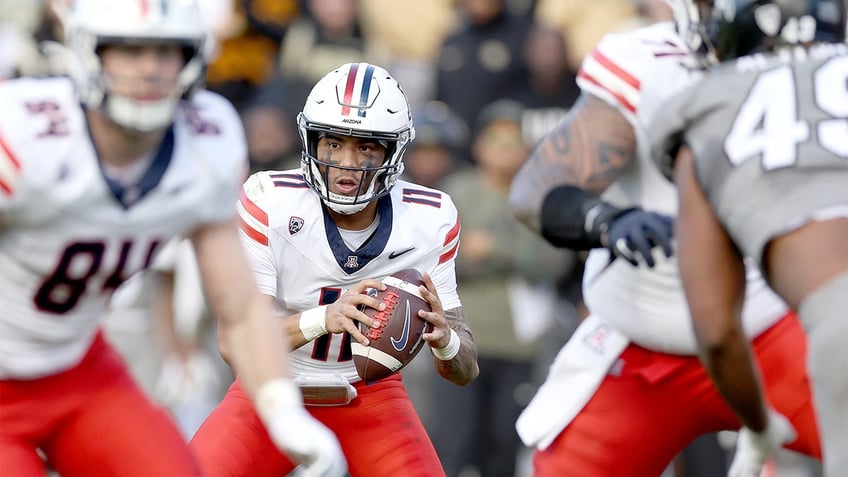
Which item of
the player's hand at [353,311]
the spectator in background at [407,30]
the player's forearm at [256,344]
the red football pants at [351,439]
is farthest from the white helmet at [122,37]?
the spectator in background at [407,30]

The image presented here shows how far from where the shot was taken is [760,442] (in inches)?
162

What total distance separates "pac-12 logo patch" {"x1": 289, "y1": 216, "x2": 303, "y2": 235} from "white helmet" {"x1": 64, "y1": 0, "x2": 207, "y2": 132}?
1161 mm

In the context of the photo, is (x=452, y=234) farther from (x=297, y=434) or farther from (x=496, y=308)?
(x=496, y=308)

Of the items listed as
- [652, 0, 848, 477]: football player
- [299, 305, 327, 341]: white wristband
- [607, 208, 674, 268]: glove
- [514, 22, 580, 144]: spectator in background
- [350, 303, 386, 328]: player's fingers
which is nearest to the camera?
[652, 0, 848, 477]: football player

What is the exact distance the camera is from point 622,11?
9070 mm

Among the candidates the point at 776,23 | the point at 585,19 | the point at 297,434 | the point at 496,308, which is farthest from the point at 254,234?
the point at 585,19

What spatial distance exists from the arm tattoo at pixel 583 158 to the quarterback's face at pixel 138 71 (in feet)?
4.59

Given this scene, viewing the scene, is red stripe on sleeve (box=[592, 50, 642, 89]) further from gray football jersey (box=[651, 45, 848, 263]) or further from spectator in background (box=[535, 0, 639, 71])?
spectator in background (box=[535, 0, 639, 71])

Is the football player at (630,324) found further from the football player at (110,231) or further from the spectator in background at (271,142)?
the spectator in background at (271,142)

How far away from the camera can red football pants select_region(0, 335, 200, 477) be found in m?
3.87

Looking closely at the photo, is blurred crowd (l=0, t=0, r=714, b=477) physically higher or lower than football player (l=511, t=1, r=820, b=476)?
lower

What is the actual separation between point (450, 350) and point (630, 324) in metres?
0.53

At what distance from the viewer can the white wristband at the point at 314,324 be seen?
469cm

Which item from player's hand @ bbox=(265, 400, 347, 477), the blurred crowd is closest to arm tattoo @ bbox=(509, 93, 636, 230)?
player's hand @ bbox=(265, 400, 347, 477)
